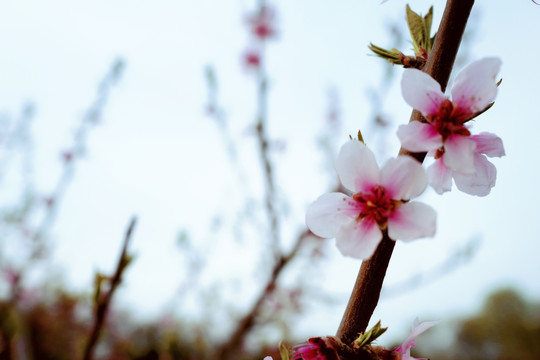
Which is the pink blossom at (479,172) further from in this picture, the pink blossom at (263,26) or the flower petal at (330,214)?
the pink blossom at (263,26)

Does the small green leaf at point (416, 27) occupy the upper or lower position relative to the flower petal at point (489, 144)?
upper

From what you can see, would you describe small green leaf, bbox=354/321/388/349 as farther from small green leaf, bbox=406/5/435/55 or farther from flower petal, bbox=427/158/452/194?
small green leaf, bbox=406/5/435/55

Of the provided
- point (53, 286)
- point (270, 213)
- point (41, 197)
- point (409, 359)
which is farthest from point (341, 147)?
point (53, 286)

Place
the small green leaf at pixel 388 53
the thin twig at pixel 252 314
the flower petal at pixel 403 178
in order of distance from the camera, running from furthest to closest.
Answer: the thin twig at pixel 252 314
the small green leaf at pixel 388 53
the flower petal at pixel 403 178

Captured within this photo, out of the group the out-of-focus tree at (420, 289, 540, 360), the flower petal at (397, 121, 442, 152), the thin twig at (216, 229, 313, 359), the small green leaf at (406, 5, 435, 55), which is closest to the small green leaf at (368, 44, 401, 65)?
the small green leaf at (406, 5, 435, 55)

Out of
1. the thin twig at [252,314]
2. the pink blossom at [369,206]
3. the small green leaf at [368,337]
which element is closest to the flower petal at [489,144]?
the pink blossom at [369,206]

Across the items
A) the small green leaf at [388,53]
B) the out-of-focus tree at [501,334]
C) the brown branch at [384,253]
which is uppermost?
the out-of-focus tree at [501,334]

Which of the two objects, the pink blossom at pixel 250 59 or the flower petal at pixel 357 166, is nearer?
the flower petal at pixel 357 166

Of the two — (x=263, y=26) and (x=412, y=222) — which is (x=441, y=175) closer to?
(x=412, y=222)
